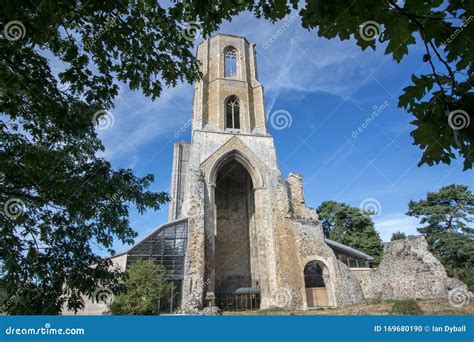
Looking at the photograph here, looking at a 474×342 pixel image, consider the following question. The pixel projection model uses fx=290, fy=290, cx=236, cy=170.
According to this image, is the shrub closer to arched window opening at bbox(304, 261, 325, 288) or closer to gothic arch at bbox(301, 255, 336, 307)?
gothic arch at bbox(301, 255, 336, 307)

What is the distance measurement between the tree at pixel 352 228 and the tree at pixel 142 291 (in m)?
21.7

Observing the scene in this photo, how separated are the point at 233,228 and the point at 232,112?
10330mm

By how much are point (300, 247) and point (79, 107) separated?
17.9m

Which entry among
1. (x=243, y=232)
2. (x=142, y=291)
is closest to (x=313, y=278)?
(x=243, y=232)

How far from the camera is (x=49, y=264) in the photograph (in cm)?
429

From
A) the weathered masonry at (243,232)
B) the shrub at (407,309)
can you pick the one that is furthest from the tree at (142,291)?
the shrub at (407,309)

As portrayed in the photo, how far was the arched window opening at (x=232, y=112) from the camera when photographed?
2628 cm

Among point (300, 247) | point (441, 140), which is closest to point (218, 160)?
point (300, 247)

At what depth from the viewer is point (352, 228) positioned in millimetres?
36781

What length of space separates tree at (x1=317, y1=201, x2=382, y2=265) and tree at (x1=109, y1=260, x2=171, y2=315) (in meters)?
21.7

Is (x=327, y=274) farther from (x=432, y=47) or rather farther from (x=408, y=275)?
(x=432, y=47)

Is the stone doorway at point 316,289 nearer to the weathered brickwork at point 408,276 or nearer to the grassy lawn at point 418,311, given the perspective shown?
the weathered brickwork at point 408,276

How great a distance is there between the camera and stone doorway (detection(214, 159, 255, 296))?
77.0ft

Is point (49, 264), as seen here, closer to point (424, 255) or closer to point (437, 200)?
point (424, 255)
